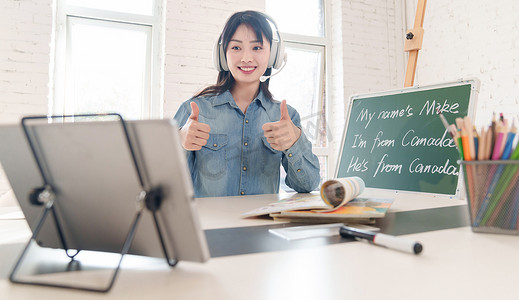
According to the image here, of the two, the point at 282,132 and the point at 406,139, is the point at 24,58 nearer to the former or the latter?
the point at 282,132

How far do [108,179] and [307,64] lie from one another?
3538 mm

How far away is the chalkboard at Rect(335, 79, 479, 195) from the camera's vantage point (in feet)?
3.64

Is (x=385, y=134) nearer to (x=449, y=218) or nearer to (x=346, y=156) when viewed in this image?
(x=346, y=156)

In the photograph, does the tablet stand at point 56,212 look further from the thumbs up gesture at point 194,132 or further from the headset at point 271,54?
the headset at point 271,54

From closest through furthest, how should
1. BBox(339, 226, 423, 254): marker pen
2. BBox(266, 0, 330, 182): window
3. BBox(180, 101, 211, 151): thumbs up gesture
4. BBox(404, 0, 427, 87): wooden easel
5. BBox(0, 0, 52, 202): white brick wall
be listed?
BBox(339, 226, 423, 254): marker pen < BBox(180, 101, 211, 151): thumbs up gesture < BBox(404, 0, 427, 87): wooden easel < BBox(0, 0, 52, 202): white brick wall < BBox(266, 0, 330, 182): window

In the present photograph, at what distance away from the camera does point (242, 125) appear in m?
1.40

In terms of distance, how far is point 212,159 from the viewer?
4.40ft

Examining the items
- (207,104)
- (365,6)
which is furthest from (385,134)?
(365,6)

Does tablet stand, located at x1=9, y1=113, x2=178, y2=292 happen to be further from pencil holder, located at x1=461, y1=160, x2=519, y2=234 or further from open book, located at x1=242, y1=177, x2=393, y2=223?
pencil holder, located at x1=461, y1=160, x2=519, y2=234

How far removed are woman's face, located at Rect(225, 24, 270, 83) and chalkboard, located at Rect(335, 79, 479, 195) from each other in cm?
43

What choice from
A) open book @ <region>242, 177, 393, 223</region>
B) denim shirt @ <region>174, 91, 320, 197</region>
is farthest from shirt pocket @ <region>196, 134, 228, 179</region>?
open book @ <region>242, 177, 393, 223</region>

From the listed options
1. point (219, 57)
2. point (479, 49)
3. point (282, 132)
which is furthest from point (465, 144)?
point (479, 49)

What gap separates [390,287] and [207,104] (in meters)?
1.18

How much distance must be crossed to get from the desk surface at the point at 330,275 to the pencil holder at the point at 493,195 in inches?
2.3
